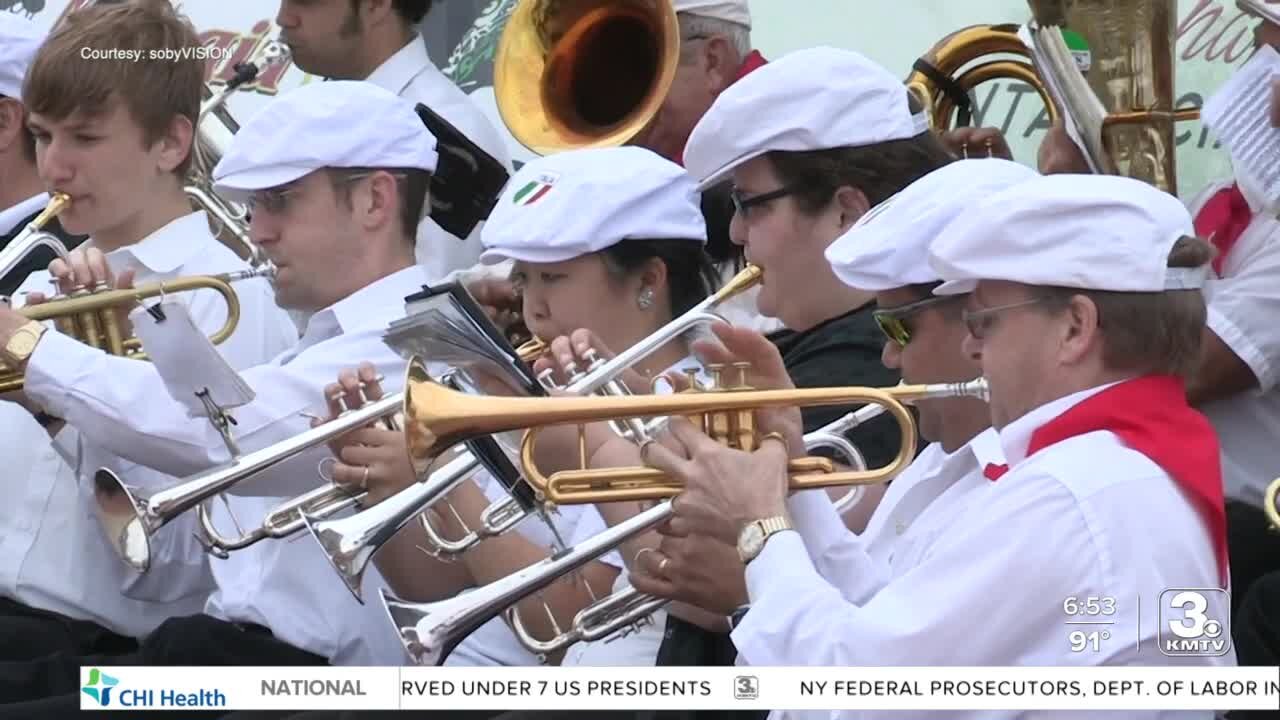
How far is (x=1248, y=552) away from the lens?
3.93 meters

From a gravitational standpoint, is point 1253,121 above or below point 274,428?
above

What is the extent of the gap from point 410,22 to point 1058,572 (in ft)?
10.5

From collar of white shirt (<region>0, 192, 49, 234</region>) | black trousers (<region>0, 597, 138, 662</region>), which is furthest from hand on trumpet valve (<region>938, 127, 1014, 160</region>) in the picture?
collar of white shirt (<region>0, 192, 49, 234</region>)

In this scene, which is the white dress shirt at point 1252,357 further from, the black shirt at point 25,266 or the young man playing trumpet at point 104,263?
the black shirt at point 25,266

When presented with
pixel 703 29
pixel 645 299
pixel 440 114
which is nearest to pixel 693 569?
pixel 645 299

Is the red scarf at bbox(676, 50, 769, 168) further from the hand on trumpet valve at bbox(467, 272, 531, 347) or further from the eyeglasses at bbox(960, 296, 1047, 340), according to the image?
the eyeglasses at bbox(960, 296, 1047, 340)

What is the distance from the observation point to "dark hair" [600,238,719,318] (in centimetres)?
426

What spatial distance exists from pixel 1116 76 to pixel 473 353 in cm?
151

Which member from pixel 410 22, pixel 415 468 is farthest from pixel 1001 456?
pixel 410 22

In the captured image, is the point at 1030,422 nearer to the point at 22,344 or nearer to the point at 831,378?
the point at 831,378

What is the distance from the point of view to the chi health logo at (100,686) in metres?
4.00

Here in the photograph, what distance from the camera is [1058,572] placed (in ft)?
9.08

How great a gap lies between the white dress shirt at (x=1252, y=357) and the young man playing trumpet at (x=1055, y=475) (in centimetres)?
108

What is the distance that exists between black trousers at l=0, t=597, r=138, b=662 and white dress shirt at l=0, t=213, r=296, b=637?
0.06 feet
